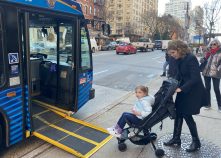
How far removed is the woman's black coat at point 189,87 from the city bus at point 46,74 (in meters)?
1.55

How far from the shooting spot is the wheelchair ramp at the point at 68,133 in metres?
4.28

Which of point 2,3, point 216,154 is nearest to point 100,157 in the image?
point 216,154

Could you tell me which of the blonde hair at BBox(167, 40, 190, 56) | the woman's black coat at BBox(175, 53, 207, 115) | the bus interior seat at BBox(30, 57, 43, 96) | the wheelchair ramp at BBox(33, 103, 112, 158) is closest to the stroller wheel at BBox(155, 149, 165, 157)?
the woman's black coat at BBox(175, 53, 207, 115)

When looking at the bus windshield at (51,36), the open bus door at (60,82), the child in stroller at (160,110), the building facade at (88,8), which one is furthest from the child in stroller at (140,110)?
the building facade at (88,8)

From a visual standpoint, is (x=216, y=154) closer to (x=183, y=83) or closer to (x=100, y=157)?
(x=183, y=83)

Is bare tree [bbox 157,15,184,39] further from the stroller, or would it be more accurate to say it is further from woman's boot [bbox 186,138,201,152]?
the stroller

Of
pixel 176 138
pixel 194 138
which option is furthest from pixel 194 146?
pixel 176 138

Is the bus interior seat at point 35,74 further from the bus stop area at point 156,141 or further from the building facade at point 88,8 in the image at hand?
the building facade at point 88,8

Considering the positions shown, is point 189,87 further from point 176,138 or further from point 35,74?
point 35,74

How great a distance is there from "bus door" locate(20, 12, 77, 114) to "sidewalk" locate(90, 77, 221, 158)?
0.97 metres

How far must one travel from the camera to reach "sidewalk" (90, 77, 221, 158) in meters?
4.24

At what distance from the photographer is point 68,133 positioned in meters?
4.75

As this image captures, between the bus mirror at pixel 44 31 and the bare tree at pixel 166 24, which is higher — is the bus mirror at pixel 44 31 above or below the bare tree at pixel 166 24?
below

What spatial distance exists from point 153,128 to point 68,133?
70.6 inches
